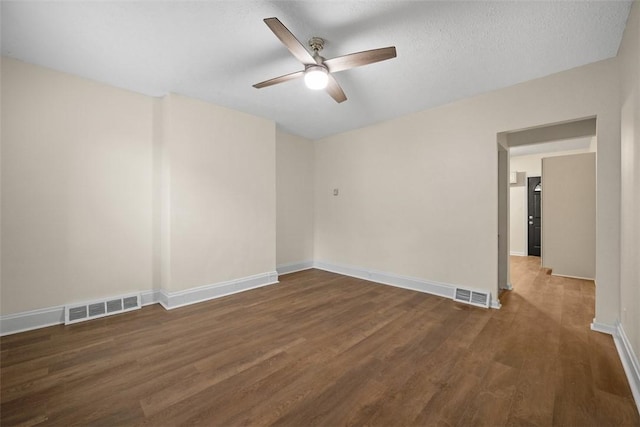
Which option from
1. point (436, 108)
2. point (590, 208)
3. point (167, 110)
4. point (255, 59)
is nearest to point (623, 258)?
point (436, 108)

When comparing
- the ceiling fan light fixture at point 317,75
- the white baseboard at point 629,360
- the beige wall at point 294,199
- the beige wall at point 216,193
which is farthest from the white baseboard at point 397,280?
the ceiling fan light fixture at point 317,75

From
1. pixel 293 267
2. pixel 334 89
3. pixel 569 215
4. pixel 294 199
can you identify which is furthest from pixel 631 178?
pixel 293 267

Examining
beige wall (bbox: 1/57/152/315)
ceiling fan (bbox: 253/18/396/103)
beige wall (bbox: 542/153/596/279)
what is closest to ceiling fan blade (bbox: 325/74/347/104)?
ceiling fan (bbox: 253/18/396/103)

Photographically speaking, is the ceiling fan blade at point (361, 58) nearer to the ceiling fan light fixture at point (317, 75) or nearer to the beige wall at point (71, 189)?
the ceiling fan light fixture at point (317, 75)

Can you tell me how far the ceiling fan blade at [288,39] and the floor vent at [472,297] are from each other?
131 inches

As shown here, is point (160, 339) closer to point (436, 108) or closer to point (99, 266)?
point (99, 266)

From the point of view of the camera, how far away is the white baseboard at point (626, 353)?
1680mm

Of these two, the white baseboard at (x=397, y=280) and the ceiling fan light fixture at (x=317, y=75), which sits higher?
the ceiling fan light fixture at (x=317, y=75)

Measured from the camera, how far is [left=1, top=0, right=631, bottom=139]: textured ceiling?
1909 millimetres

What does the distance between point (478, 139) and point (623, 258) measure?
6.10 ft

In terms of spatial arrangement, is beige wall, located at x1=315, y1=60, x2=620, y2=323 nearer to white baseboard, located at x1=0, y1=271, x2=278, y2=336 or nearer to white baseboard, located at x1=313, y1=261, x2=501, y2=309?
white baseboard, located at x1=313, y1=261, x2=501, y2=309

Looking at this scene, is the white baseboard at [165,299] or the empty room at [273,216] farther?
the white baseboard at [165,299]

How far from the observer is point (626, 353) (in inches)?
78.4

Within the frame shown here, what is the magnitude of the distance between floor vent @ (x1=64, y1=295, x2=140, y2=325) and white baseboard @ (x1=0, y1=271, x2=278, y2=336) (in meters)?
0.08
